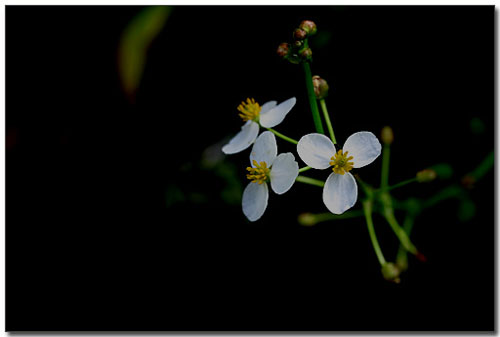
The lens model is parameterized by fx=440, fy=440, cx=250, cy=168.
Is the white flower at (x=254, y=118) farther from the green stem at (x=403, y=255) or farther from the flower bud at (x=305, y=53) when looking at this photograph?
the green stem at (x=403, y=255)

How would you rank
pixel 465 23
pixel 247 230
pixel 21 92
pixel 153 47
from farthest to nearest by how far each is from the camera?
pixel 21 92, pixel 153 47, pixel 247 230, pixel 465 23

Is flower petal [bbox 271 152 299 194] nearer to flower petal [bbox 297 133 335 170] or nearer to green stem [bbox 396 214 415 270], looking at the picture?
flower petal [bbox 297 133 335 170]

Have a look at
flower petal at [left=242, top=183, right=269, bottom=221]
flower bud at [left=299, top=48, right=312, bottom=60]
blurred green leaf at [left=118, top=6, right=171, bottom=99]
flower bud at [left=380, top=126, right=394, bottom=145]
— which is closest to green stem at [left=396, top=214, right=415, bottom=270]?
flower bud at [left=380, top=126, right=394, bottom=145]

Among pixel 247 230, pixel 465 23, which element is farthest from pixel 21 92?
pixel 465 23

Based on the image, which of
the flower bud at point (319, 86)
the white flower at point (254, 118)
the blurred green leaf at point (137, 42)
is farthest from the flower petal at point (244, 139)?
the blurred green leaf at point (137, 42)

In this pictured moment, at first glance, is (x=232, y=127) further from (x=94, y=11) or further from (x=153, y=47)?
(x=94, y=11)
